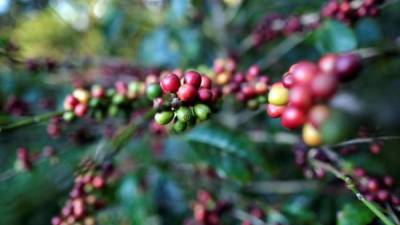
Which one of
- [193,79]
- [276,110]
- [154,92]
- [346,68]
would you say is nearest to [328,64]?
[346,68]

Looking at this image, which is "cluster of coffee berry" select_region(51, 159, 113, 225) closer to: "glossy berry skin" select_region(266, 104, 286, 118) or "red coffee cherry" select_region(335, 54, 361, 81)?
"glossy berry skin" select_region(266, 104, 286, 118)

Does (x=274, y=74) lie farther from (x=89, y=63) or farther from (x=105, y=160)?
(x=105, y=160)

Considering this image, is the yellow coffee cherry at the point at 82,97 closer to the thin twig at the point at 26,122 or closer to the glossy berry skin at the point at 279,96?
the thin twig at the point at 26,122

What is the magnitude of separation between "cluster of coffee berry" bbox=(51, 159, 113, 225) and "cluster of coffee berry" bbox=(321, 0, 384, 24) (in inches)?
30.7

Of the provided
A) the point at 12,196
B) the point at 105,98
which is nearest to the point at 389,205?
the point at 105,98

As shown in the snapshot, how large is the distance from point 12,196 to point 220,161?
2.24 ft

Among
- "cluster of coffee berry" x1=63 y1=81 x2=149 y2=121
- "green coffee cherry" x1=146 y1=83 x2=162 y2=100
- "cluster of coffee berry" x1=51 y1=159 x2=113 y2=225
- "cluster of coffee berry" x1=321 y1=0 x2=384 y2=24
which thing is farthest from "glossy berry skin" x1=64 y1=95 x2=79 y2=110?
"cluster of coffee berry" x1=321 y1=0 x2=384 y2=24

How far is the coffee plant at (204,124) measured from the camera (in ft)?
2.14

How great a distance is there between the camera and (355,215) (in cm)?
84

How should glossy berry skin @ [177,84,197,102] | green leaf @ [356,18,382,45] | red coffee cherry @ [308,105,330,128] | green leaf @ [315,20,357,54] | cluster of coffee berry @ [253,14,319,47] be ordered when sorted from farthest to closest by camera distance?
green leaf @ [356,18,382,45], cluster of coffee berry @ [253,14,319,47], green leaf @ [315,20,357,54], glossy berry skin @ [177,84,197,102], red coffee cherry @ [308,105,330,128]

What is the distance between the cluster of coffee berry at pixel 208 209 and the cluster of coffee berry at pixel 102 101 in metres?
0.39

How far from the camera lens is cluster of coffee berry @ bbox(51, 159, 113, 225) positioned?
3.22ft

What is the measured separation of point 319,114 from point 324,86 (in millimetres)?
28

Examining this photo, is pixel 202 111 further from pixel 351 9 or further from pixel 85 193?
pixel 351 9
